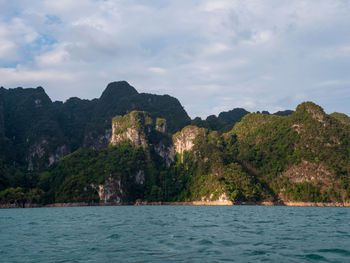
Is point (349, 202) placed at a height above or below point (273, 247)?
below

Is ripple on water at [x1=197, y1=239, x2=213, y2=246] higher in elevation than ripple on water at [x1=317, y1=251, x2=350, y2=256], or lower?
lower

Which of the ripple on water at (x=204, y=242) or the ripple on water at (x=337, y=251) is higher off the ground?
the ripple on water at (x=337, y=251)

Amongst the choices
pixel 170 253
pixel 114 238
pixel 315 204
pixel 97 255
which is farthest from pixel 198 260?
pixel 315 204

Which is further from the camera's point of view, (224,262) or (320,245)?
(320,245)

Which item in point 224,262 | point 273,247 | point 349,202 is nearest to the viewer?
point 224,262

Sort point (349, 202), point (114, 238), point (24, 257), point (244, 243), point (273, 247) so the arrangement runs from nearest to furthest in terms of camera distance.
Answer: point (24, 257) → point (273, 247) → point (244, 243) → point (114, 238) → point (349, 202)

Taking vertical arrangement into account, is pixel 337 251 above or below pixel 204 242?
above

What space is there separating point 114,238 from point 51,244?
665cm

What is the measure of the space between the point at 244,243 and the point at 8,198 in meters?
197

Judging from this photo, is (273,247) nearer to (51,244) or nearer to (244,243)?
(244,243)

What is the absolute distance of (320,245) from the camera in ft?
96.8

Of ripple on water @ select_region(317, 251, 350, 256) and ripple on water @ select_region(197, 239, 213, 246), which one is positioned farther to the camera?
ripple on water @ select_region(197, 239, 213, 246)

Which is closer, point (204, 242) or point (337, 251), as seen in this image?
point (337, 251)

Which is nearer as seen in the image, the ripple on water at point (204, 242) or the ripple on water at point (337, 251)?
the ripple on water at point (337, 251)
